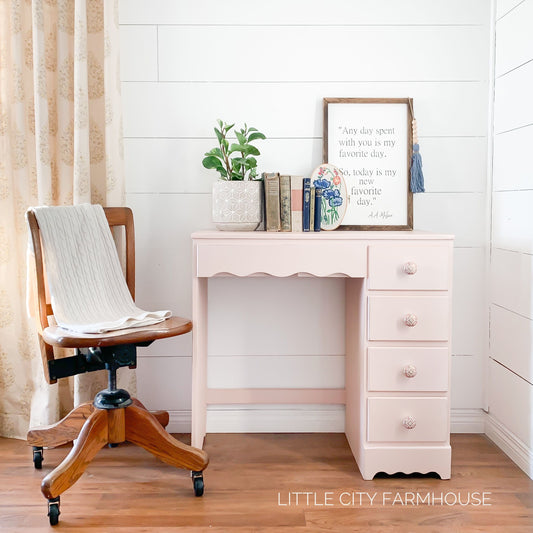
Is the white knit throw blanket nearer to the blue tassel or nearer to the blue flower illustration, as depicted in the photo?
the blue flower illustration

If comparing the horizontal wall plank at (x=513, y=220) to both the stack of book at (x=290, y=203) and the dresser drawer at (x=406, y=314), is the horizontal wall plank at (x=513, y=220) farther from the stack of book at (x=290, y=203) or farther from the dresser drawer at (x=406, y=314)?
the stack of book at (x=290, y=203)

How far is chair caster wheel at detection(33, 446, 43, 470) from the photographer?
2.21 metres

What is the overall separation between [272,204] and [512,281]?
0.90 metres

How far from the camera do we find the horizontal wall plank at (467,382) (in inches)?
102

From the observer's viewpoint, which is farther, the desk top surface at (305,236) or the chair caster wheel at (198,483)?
the desk top surface at (305,236)

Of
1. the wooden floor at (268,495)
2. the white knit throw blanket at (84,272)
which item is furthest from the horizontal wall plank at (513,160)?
the white knit throw blanket at (84,272)

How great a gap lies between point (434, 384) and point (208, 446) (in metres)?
0.88

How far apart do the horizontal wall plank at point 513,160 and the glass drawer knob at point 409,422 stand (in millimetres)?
868

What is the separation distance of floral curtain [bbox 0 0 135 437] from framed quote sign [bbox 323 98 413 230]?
0.85 metres

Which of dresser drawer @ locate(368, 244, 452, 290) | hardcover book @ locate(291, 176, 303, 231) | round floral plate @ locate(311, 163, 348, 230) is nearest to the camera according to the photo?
dresser drawer @ locate(368, 244, 452, 290)

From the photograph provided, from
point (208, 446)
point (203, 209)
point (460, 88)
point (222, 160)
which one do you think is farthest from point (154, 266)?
point (460, 88)

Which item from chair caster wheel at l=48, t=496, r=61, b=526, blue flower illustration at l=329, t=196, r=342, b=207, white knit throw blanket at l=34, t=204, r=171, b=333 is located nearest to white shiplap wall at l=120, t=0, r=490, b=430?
blue flower illustration at l=329, t=196, r=342, b=207

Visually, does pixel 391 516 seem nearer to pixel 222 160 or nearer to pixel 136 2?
pixel 222 160

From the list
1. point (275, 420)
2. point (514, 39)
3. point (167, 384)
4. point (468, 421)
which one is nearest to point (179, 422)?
point (167, 384)
